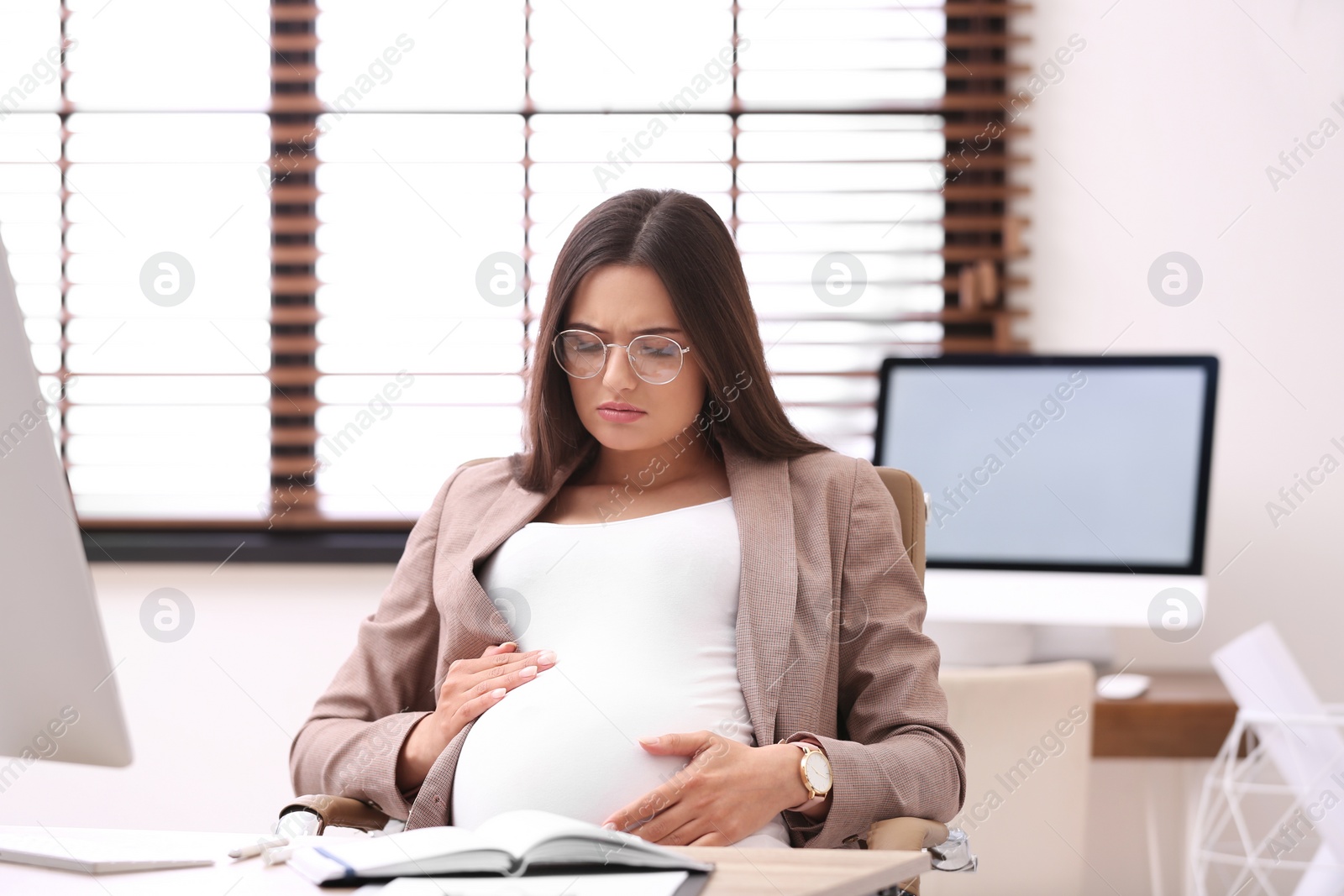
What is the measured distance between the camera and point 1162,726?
1.98 meters

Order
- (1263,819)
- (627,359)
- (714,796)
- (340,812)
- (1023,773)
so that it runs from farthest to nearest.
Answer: (1263,819) → (1023,773) → (627,359) → (340,812) → (714,796)

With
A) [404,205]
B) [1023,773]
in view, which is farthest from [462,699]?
[404,205]

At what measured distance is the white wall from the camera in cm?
233

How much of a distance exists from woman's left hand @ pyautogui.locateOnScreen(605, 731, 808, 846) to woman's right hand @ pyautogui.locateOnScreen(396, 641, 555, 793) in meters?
0.19

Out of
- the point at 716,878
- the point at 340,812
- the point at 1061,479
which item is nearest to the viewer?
the point at 716,878

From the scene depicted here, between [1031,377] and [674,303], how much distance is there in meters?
1.03

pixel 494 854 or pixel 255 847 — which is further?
pixel 255 847

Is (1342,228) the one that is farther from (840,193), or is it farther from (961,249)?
(840,193)

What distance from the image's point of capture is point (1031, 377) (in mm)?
2139

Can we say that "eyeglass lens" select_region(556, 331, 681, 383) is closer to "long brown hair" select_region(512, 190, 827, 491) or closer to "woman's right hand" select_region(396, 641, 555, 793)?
"long brown hair" select_region(512, 190, 827, 491)

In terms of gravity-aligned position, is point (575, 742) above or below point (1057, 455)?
below

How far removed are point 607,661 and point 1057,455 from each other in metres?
1.20

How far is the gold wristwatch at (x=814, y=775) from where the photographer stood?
3.76ft

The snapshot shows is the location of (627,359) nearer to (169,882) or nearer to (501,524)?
(501,524)
